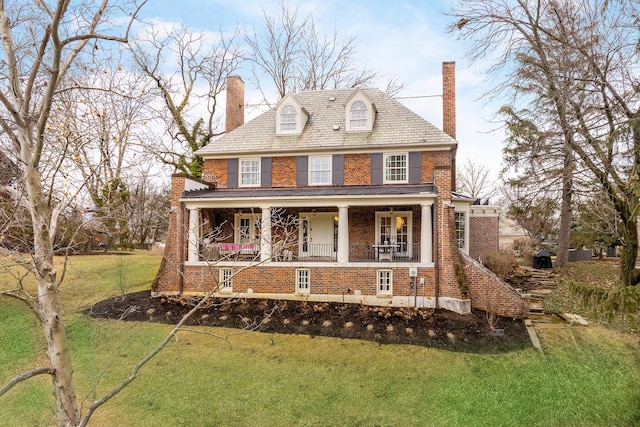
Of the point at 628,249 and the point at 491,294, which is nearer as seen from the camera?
the point at 628,249

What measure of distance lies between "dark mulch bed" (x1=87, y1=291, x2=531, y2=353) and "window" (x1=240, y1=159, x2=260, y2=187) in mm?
5558

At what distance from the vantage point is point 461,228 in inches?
694

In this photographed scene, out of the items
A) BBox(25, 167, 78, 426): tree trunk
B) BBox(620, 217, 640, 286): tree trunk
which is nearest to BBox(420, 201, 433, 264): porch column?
BBox(620, 217, 640, 286): tree trunk

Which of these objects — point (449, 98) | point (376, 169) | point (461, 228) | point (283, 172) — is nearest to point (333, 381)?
point (376, 169)

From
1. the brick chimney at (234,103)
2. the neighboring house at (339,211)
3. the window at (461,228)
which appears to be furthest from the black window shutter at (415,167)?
the brick chimney at (234,103)

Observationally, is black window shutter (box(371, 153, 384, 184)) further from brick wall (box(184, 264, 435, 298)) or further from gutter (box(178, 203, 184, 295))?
gutter (box(178, 203, 184, 295))

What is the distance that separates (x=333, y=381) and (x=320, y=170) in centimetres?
977

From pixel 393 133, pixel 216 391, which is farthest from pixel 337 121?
pixel 216 391

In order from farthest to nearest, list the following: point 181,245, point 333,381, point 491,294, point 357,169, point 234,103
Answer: point 234,103 < point 357,169 < point 181,245 < point 491,294 < point 333,381

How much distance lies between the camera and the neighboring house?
A: 46.8 feet

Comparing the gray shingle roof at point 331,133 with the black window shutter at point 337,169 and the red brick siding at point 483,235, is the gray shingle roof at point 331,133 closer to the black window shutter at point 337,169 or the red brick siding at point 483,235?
the black window shutter at point 337,169

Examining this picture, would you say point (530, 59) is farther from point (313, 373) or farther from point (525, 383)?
point (313, 373)

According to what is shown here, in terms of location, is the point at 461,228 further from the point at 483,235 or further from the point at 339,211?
the point at 339,211

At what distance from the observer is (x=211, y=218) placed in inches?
698
